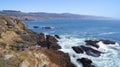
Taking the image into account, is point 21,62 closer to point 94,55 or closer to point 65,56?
point 65,56

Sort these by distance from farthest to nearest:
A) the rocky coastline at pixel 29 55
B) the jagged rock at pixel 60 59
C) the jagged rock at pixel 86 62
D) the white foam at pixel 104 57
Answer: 1. the white foam at pixel 104 57
2. the jagged rock at pixel 86 62
3. the jagged rock at pixel 60 59
4. the rocky coastline at pixel 29 55

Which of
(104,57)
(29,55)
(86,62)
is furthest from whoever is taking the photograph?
(104,57)

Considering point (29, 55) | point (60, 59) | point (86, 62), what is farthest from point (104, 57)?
point (29, 55)

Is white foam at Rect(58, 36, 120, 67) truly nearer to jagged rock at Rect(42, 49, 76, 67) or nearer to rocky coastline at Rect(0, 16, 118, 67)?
rocky coastline at Rect(0, 16, 118, 67)

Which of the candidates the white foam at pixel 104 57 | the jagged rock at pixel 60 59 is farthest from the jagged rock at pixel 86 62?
the jagged rock at pixel 60 59

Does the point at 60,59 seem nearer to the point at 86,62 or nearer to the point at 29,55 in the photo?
the point at 86,62

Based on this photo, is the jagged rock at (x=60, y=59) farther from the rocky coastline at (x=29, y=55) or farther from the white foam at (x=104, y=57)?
the white foam at (x=104, y=57)

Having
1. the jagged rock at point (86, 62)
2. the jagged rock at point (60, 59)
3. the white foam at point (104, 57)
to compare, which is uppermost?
the jagged rock at point (60, 59)

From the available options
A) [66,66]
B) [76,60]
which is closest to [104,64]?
[76,60]

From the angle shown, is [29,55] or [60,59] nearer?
[29,55]

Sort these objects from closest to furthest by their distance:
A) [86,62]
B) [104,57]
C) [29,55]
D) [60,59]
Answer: [29,55]
[60,59]
[86,62]
[104,57]

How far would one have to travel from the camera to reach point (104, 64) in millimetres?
34438

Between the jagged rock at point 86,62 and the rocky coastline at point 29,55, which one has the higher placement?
the rocky coastline at point 29,55

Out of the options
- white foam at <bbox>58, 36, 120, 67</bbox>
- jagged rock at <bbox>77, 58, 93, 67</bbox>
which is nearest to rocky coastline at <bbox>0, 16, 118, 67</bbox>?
jagged rock at <bbox>77, 58, 93, 67</bbox>
